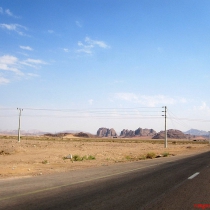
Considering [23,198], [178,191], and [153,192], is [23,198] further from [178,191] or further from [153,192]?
[178,191]

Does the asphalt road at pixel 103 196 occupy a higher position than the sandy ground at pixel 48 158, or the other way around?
the asphalt road at pixel 103 196

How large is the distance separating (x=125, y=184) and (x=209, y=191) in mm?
3236

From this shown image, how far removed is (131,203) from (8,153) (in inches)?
1164

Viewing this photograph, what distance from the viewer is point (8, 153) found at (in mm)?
33844

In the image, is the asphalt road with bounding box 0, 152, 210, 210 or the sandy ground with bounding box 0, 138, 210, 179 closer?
the asphalt road with bounding box 0, 152, 210, 210

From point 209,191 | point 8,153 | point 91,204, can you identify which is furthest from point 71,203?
point 8,153

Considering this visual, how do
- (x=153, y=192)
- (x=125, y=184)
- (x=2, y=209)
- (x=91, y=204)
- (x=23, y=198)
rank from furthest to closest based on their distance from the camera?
(x=125, y=184)
(x=153, y=192)
(x=23, y=198)
(x=91, y=204)
(x=2, y=209)

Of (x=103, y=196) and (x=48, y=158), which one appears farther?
(x=48, y=158)

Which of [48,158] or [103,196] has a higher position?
[103,196]

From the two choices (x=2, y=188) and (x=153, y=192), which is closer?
(x=153, y=192)

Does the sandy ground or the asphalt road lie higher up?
the asphalt road

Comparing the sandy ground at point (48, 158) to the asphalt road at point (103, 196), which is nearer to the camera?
the asphalt road at point (103, 196)

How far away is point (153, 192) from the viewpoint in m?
9.10

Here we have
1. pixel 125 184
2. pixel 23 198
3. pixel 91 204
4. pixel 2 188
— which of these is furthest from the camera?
pixel 125 184
